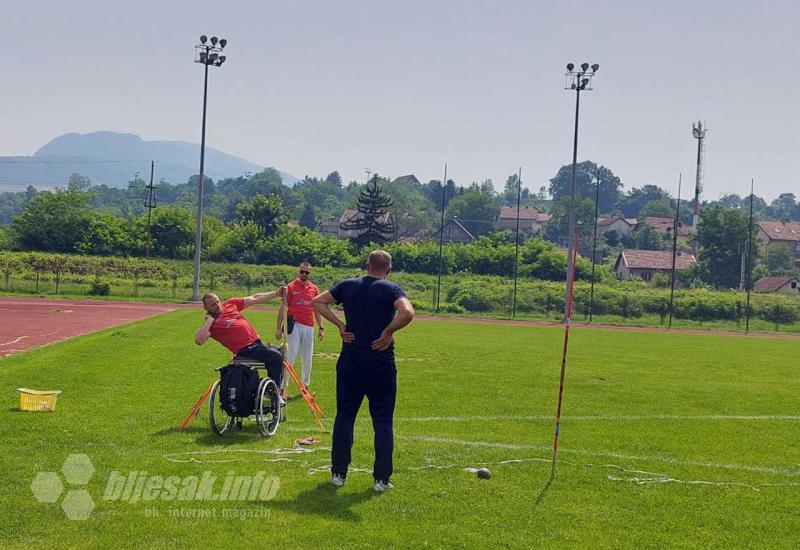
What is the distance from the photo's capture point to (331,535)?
649 cm

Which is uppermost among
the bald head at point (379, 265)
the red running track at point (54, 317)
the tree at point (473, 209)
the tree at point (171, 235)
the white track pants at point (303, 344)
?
the tree at point (473, 209)

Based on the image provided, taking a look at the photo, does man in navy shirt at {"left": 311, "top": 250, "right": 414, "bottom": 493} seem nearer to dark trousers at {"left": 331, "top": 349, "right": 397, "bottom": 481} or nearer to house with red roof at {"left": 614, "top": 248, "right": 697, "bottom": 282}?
dark trousers at {"left": 331, "top": 349, "right": 397, "bottom": 481}

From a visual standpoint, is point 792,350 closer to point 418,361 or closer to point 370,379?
point 418,361

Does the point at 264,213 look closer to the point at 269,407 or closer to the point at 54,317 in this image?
the point at 54,317

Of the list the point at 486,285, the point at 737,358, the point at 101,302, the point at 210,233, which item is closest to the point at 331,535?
the point at 737,358

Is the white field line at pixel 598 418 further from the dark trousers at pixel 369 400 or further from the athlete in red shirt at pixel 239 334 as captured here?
the dark trousers at pixel 369 400

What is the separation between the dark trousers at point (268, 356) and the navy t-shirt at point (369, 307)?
120 inches

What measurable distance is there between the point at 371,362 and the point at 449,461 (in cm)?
200

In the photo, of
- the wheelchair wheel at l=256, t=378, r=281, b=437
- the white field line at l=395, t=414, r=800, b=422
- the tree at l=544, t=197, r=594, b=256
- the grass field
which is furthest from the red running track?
the tree at l=544, t=197, r=594, b=256

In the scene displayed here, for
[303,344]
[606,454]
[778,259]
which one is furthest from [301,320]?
[778,259]

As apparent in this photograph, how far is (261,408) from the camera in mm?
9852

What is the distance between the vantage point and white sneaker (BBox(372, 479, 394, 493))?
773 cm

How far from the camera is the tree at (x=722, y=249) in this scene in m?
86.4

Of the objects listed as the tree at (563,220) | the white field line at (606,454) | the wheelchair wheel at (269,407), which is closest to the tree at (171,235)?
the wheelchair wheel at (269,407)
